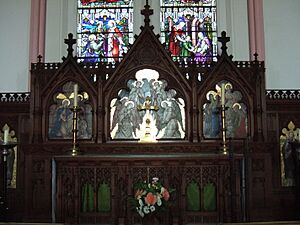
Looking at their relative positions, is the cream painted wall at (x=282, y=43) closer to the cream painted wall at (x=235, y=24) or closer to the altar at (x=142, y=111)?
the cream painted wall at (x=235, y=24)

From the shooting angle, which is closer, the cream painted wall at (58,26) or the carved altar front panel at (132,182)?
the carved altar front panel at (132,182)

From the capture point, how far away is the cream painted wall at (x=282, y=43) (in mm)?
13094

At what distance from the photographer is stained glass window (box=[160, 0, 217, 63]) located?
13688 millimetres

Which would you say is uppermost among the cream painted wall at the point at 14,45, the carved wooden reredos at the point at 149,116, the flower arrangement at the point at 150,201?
the cream painted wall at the point at 14,45

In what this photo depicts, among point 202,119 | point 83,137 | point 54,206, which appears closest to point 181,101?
point 202,119

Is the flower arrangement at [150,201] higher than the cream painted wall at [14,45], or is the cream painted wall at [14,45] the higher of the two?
the cream painted wall at [14,45]

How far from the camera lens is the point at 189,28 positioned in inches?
548

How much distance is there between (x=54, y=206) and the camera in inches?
383

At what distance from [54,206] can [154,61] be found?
374 centimetres

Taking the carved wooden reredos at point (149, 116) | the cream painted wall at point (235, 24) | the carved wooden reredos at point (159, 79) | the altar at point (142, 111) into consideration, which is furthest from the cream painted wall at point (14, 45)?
the cream painted wall at point (235, 24)

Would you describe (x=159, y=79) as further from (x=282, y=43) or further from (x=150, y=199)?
(x=150, y=199)

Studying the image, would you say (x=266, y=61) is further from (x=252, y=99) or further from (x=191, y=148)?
(x=191, y=148)

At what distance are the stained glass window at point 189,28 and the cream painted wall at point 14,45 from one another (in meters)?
3.44

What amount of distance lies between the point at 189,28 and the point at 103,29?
7.21ft
